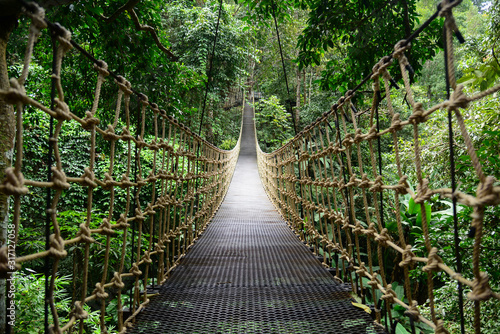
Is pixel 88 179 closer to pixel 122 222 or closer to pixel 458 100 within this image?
pixel 122 222

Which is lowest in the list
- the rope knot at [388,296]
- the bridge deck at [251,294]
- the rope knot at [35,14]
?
the bridge deck at [251,294]

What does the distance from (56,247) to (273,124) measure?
9812 millimetres

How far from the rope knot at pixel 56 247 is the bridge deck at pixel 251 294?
1.54 ft

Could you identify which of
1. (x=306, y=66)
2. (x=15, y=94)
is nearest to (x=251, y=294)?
(x=15, y=94)

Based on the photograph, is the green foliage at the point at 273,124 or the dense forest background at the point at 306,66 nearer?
the dense forest background at the point at 306,66

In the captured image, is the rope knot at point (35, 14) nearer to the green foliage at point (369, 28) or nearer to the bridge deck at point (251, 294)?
the bridge deck at point (251, 294)

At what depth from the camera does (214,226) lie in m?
2.61

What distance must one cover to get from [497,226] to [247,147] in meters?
9.13

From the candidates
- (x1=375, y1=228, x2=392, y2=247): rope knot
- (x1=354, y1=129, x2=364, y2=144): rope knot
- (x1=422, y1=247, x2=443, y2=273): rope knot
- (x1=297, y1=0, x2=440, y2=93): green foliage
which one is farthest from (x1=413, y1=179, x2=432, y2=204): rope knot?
(x1=297, y1=0, x2=440, y2=93): green foliage

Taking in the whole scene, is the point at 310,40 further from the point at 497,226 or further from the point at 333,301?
the point at 333,301

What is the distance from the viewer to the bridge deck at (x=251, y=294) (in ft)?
3.20

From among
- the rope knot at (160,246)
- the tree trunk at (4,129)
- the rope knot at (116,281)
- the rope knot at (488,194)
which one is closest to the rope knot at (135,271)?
the rope knot at (116,281)

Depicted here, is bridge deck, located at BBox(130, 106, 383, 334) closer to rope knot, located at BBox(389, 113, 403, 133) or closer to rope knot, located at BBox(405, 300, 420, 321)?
rope knot, located at BBox(405, 300, 420, 321)

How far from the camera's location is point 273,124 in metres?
10.2
